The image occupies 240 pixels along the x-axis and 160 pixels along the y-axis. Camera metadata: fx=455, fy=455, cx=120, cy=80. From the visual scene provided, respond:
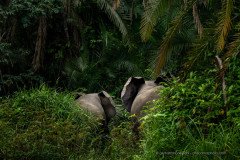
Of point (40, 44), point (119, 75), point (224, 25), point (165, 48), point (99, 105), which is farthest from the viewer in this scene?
point (119, 75)

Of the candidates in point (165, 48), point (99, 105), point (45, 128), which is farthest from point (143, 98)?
point (99, 105)

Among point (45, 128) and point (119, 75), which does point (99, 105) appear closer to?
point (45, 128)

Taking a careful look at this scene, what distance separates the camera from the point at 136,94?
6617mm

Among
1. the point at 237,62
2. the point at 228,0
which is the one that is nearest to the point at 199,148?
the point at 237,62

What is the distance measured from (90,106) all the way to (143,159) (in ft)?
14.8

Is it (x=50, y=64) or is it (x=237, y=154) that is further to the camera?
(x=50, y=64)

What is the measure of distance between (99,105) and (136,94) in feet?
6.61

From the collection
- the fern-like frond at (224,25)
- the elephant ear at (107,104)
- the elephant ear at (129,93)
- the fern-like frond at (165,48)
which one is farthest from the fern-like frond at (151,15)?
the elephant ear at (107,104)

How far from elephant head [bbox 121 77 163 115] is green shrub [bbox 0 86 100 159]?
0.92 metres

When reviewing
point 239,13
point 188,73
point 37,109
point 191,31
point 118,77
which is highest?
point 239,13

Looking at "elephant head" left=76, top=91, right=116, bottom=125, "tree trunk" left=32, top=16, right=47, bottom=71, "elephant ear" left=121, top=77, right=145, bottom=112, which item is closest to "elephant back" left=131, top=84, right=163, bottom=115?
"elephant ear" left=121, top=77, right=145, bottom=112

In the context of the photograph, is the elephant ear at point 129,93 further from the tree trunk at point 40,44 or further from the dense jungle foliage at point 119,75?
the tree trunk at point 40,44

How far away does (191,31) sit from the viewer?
10.5 meters

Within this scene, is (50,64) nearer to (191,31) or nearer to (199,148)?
(191,31)
